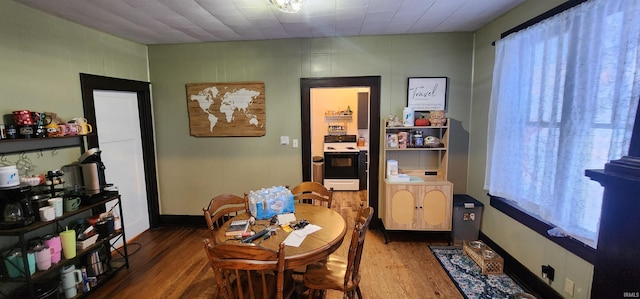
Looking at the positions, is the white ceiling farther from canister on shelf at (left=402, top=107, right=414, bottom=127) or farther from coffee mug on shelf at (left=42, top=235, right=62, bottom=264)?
coffee mug on shelf at (left=42, top=235, right=62, bottom=264)

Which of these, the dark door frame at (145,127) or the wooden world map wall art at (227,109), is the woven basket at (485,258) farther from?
the dark door frame at (145,127)

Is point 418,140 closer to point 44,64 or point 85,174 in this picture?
point 85,174

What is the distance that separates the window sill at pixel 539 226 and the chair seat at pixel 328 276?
150 centimetres

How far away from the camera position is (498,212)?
2857 mm

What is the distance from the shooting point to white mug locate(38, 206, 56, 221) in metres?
2.09

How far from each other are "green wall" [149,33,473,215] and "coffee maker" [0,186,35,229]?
1.86 m

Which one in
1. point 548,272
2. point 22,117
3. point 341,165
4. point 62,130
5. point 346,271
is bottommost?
point 548,272

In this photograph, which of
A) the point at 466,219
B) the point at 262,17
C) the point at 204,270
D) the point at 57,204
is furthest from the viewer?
the point at 466,219

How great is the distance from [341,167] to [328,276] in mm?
3586

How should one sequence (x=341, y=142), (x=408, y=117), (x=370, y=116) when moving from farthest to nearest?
(x=341, y=142), (x=370, y=116), (x=408, y=117)

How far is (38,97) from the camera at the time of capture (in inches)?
92.6

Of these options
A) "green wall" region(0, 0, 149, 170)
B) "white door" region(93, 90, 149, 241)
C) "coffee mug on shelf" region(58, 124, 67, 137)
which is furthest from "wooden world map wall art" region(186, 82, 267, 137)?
"coffee mug on shelf" region(58, 124, 67, 137)

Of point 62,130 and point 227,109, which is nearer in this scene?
point 62,130

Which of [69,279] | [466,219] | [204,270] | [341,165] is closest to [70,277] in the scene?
[69,279]
